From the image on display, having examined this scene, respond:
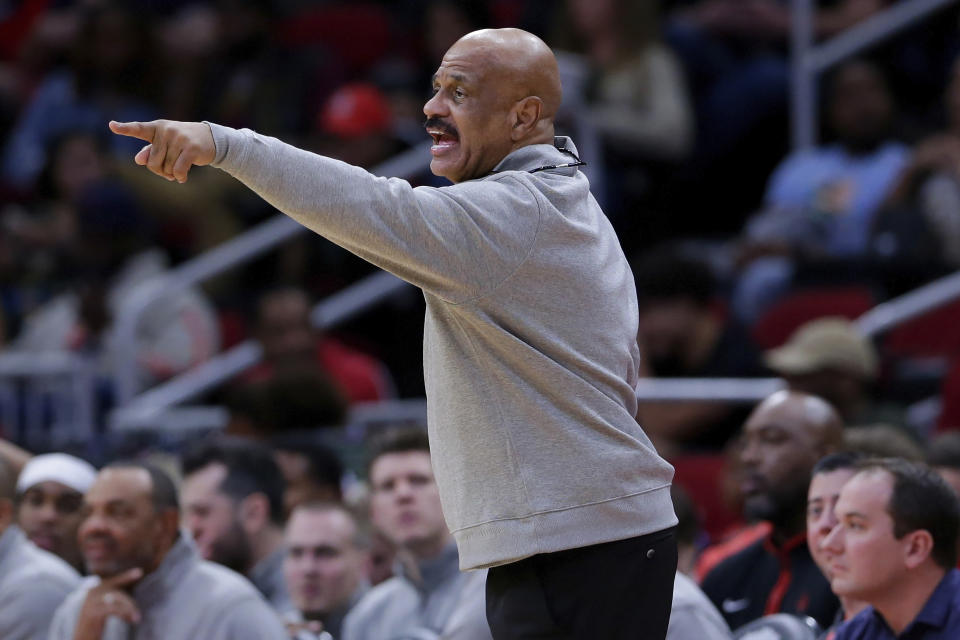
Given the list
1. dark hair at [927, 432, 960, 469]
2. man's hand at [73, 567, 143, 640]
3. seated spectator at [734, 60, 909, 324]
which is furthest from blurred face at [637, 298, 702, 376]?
man's hand at [73, 567, 143, 640]

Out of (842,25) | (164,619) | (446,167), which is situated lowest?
(164,619)

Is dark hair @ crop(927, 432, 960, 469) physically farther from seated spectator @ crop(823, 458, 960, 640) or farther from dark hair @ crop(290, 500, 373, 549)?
dark hair @ crop(290, 500, 373, 549)

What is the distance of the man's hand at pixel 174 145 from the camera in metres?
2.80

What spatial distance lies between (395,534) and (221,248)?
380 cm

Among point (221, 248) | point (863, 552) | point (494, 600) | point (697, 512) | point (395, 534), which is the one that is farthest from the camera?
point (221, 248)

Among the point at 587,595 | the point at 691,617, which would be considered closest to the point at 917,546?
the point at 691,617

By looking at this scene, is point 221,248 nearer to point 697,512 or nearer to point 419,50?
point 419,50

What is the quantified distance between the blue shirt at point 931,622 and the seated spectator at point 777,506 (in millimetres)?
842

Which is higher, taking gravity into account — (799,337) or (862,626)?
(799,337)

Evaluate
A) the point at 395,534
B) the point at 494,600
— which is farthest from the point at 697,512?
the point at 494,600

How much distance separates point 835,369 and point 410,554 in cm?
182

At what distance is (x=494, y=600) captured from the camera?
317 cm

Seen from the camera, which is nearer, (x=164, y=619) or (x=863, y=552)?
(x=863, y=552)

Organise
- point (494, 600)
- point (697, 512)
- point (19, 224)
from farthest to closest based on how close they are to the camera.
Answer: point (19, 224) → point (697, 512) → point (494, 600)
